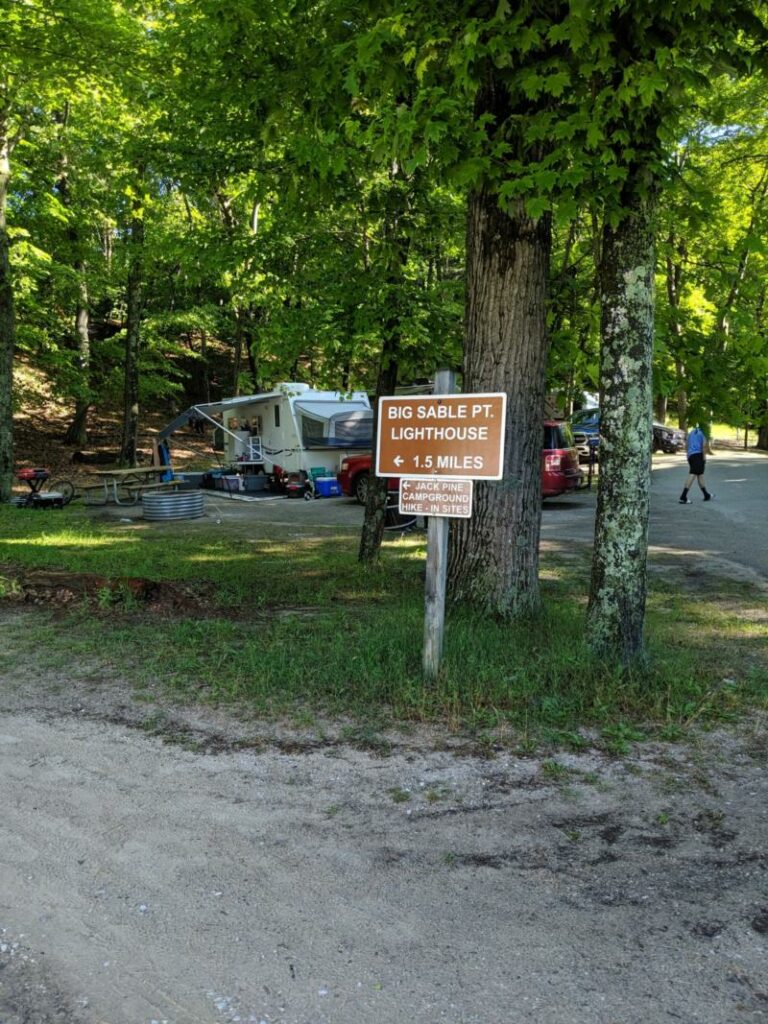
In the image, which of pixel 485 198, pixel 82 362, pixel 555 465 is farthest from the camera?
pixel 82 362

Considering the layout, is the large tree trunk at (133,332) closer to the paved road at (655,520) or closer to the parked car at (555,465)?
the paved road at (655,520)

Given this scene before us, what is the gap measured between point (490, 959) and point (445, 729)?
6.49 feet

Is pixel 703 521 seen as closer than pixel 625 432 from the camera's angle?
No

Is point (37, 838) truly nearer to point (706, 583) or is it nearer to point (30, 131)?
point (706, 583)

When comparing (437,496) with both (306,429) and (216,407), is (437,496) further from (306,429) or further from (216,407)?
(216,407)

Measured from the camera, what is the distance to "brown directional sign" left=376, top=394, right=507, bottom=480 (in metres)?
4.90

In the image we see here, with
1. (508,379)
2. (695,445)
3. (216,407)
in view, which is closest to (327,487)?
(216,407)

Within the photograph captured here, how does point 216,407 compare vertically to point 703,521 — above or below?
above

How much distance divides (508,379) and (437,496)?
204cm

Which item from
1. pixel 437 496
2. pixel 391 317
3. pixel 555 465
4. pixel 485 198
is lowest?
pixel 437 496

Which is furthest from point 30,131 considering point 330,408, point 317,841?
point 317,841

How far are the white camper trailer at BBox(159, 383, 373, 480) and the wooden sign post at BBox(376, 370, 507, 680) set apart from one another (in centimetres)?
1578

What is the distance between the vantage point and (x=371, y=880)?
3.07m

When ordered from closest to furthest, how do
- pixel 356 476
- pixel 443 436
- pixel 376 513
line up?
pixel 443 436 < pixel 376 513 < pixel 356 476
